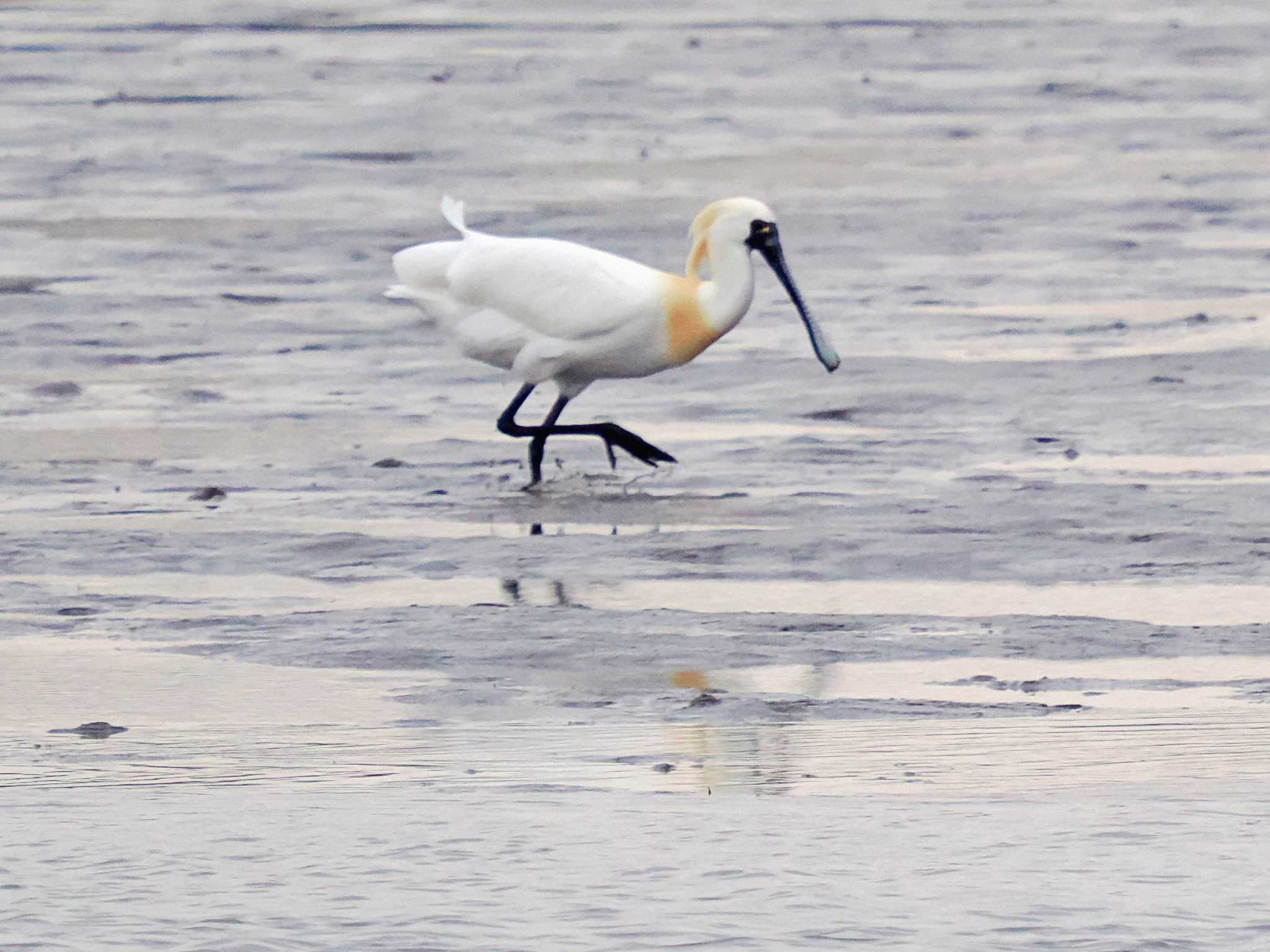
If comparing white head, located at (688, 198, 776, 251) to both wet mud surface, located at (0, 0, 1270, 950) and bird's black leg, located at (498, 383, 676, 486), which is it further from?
bird's black leg, located at (498, 383, 676, 486)

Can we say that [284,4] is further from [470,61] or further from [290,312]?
[290,312]

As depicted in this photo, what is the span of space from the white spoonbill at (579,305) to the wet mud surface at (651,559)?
301 millimetres

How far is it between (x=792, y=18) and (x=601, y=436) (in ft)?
64.6

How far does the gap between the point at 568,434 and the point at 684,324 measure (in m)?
0.59

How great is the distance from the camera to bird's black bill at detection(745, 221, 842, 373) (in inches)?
456

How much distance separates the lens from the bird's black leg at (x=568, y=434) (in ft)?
35.6

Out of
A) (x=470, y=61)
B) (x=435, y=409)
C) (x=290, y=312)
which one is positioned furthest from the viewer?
(x=470, y=61)

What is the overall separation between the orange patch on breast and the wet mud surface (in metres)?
0.41

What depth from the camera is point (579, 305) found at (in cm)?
1106

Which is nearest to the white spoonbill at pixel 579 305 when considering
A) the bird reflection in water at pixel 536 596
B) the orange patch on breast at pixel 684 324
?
the orange patch on breast at pixel 684 324

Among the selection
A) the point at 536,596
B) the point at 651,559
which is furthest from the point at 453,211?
the point at 536,596

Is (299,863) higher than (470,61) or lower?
lower

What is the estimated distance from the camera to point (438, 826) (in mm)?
5805

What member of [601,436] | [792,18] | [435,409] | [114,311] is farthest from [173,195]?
[792,18]
